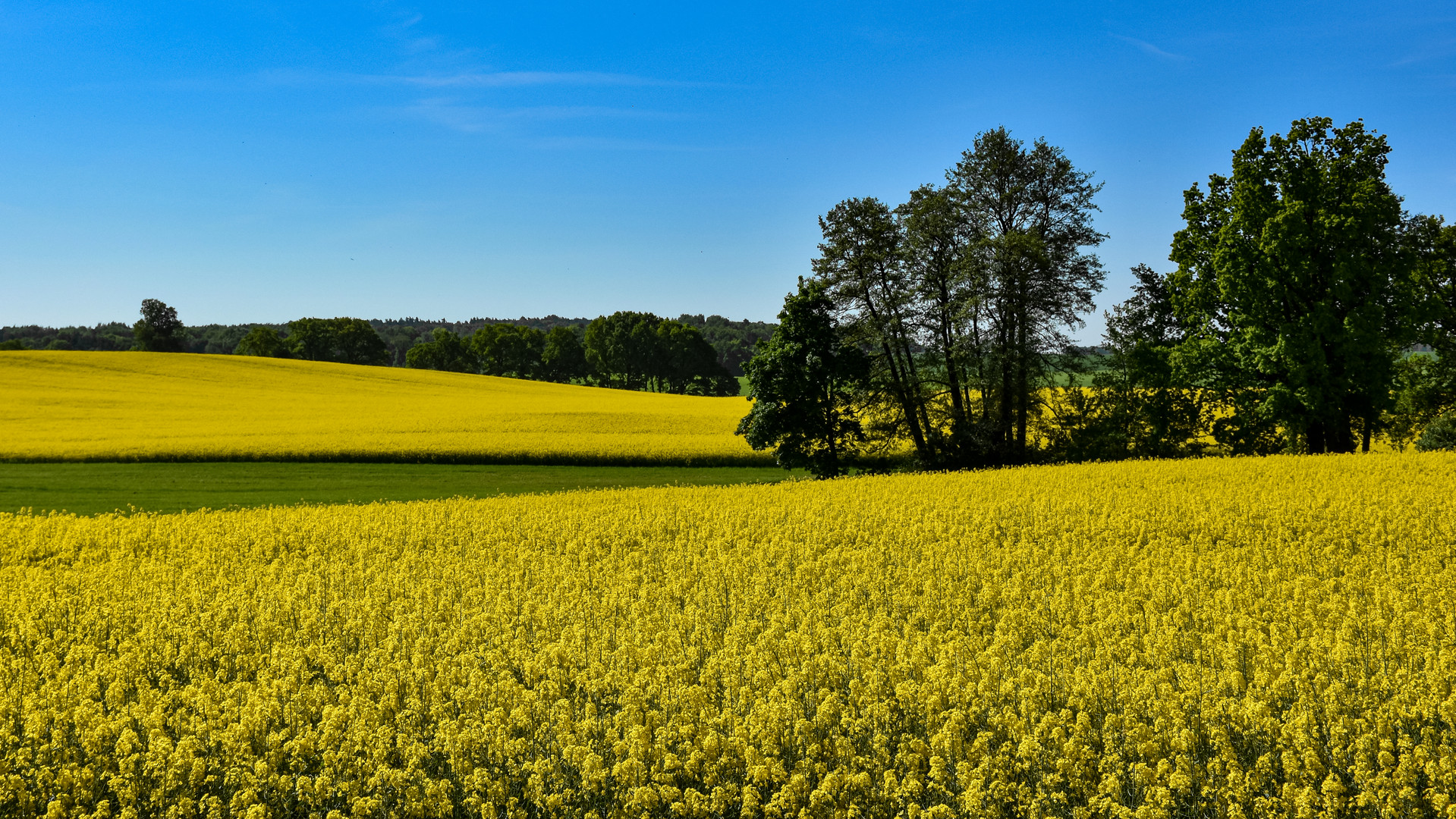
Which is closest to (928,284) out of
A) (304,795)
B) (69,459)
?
(304,795)

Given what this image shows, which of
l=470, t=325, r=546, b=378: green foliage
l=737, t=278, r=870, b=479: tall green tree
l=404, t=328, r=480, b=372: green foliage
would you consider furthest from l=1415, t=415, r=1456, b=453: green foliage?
l=404, t=328, r=480, b=372: green foliage

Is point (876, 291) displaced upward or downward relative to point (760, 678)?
upward

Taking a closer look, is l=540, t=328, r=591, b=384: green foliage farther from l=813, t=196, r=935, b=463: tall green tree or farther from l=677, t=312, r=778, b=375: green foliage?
l=813, t=196, r=935, b=463: tall green tree

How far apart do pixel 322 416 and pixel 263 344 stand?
237ft

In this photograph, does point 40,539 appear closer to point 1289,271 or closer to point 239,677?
point 239,677

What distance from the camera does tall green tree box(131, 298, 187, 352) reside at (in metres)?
106

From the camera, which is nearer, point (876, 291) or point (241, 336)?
point (876, 291)

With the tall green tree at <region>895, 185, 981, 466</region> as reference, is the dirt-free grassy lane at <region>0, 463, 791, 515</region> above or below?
below

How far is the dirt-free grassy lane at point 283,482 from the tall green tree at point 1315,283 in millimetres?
18109

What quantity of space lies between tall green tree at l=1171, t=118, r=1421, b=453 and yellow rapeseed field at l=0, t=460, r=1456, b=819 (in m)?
16.0

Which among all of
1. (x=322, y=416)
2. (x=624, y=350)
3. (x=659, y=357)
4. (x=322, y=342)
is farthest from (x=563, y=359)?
(x=322, y=416)

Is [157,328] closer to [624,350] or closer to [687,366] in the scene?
[624,350]

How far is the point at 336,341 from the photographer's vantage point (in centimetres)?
10756

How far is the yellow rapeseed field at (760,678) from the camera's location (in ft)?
19.4
